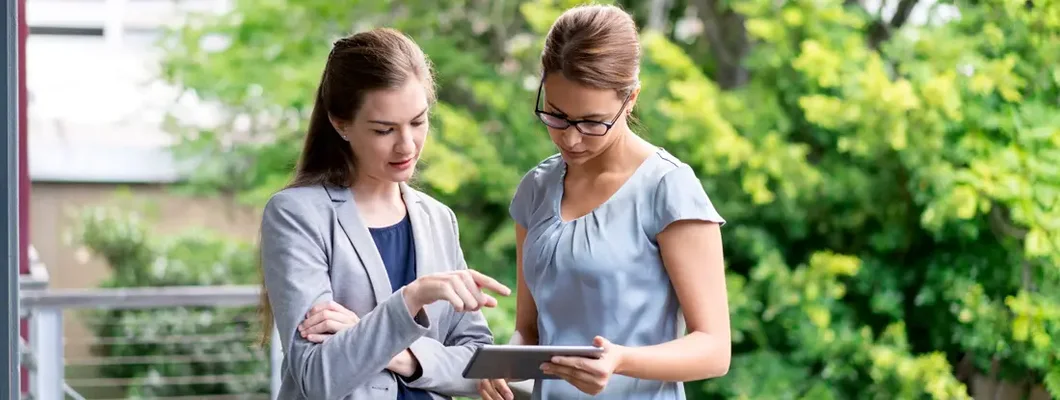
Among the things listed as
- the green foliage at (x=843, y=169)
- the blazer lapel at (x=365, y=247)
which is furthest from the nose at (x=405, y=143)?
the green foliage at (x=843, y=169)

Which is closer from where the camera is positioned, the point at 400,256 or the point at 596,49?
the point at 596,49

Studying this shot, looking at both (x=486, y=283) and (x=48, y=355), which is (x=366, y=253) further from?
(x=48, y=355)

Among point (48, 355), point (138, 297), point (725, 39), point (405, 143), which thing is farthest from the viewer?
point (725, 39)

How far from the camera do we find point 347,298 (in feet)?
5.43

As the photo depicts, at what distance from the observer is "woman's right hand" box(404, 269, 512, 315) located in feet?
4.87

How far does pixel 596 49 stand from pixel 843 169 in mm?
3502

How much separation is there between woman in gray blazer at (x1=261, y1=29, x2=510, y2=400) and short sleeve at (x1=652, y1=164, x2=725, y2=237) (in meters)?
0.22

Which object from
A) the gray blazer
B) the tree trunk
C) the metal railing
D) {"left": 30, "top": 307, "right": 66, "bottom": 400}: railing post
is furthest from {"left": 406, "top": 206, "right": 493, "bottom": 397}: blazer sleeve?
the metal railing

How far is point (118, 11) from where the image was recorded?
8.83 meters

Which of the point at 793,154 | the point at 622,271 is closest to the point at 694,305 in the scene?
the point at 622,271

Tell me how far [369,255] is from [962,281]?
11.1 feet

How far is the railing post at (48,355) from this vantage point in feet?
11.1

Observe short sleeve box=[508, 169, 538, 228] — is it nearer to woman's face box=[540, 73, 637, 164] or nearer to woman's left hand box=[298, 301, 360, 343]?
woman's face box=[540, 73, 637, 164]

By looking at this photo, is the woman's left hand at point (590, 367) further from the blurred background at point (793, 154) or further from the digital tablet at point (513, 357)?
the blurred background at point (793, 154)
